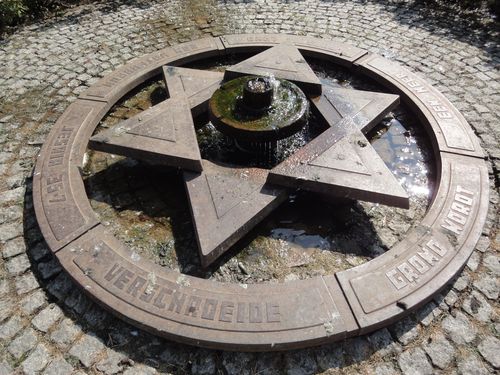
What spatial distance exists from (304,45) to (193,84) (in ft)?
6.84

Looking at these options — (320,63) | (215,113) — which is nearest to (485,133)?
(320,63)

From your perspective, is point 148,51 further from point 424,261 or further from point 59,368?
point 424,261

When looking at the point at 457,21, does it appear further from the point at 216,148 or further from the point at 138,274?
the point at 138,274

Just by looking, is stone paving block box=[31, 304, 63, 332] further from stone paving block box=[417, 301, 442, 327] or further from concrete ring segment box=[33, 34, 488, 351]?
stone paving block box=[417, 301, 442, 327]

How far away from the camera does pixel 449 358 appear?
2.75 m

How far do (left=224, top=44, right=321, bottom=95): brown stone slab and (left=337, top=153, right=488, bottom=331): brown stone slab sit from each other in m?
1.94

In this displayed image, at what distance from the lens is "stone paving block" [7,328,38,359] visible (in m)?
2.80

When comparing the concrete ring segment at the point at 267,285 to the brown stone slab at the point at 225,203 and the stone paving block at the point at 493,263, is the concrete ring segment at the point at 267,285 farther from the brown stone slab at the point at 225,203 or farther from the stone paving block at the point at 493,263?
the brown stone slab at the point at 225,203

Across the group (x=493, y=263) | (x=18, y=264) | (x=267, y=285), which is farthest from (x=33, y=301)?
(x=493, y=263)

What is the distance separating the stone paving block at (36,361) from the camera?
2.71 metres

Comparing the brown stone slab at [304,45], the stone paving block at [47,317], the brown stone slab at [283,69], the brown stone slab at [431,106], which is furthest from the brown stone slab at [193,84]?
the stone paving block at [47,317]

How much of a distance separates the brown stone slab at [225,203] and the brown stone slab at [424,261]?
3.10ft

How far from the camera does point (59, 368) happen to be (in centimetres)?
271

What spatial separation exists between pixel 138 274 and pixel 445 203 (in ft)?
9.40
